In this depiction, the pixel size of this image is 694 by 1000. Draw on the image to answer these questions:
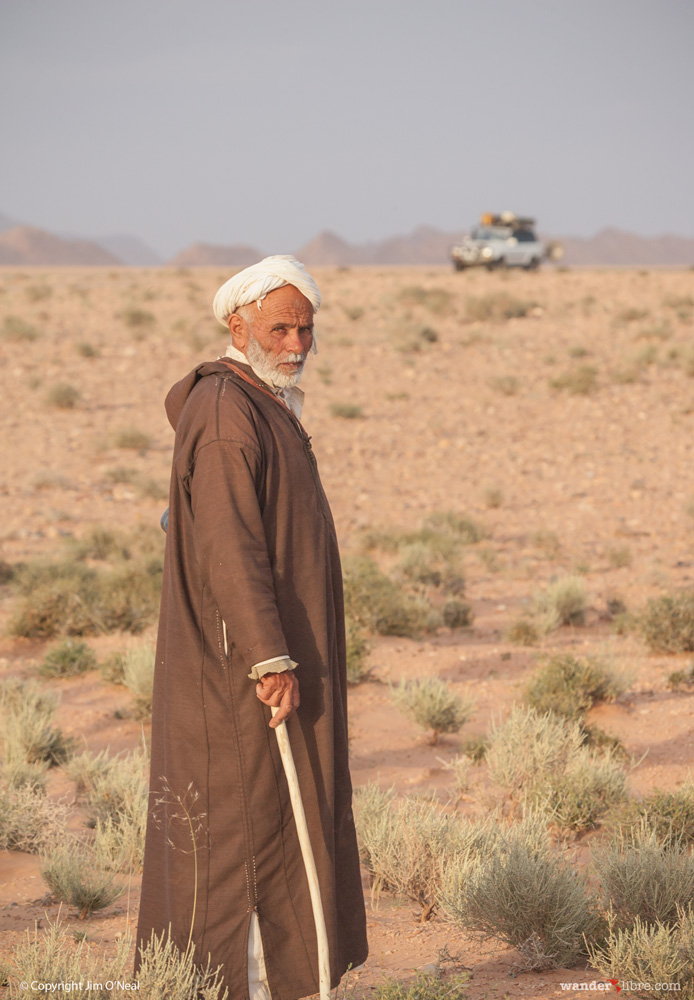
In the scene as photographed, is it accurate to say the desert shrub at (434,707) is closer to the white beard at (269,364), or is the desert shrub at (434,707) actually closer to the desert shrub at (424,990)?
the desert shrub at (424,990)

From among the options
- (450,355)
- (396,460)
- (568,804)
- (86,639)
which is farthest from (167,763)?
(450,355)

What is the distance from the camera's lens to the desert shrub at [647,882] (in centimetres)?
327

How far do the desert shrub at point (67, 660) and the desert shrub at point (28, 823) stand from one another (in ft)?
8.38

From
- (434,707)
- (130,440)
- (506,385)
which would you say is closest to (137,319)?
(130,440)

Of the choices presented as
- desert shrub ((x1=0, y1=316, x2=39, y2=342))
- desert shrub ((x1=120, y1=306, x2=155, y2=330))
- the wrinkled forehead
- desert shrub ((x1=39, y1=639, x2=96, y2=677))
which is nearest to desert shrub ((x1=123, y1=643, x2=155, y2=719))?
desert shrub ((x1=39, y1=639, x2=96, y2=677))

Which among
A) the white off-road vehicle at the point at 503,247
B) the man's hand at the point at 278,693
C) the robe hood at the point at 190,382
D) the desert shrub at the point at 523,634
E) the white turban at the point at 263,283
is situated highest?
the white off-road vehicle at the point at 503,247

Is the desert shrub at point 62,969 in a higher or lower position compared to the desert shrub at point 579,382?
lower

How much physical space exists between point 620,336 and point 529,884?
1686 centimetres

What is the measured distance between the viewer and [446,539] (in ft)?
31.6

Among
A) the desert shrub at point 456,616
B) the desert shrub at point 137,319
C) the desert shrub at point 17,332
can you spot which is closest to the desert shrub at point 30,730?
the desert shrub at point 456,616

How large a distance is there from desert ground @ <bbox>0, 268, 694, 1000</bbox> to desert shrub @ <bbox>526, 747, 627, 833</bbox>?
0.44ft

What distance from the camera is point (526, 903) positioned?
Answer: 10.8ft

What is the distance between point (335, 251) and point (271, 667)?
156140mm

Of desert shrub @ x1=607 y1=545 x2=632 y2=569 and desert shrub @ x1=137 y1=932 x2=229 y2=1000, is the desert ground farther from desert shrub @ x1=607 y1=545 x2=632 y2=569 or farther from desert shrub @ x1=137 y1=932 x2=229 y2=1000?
desert shrub @ x1=137 y1=932 x2=229 y2=1000
